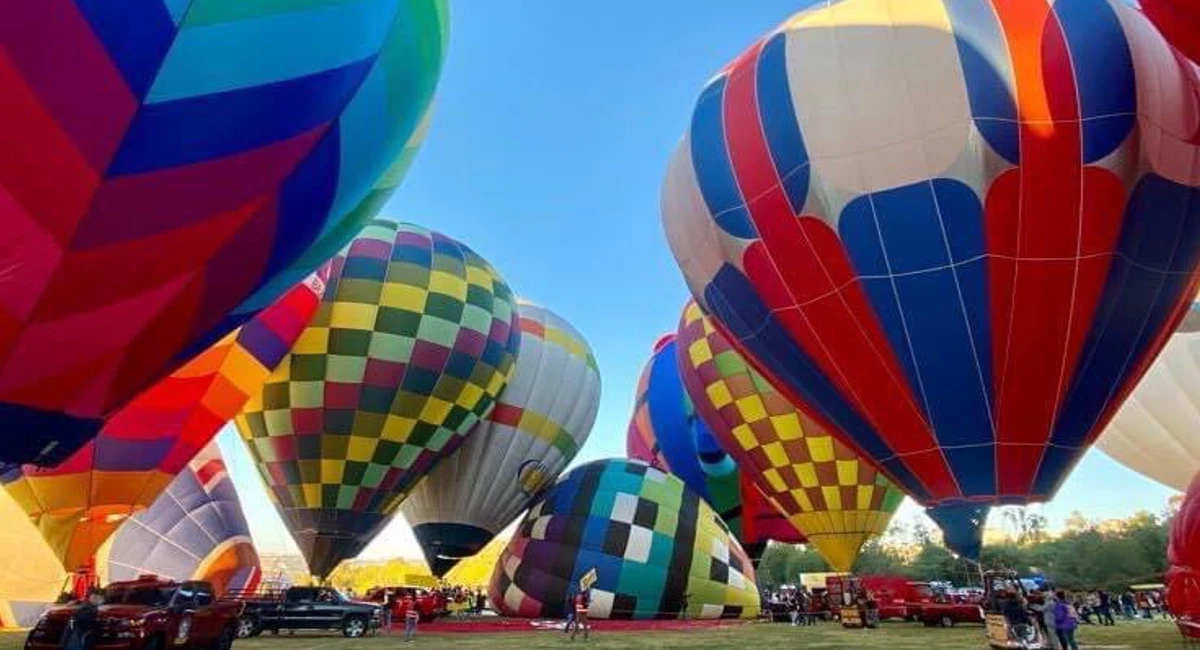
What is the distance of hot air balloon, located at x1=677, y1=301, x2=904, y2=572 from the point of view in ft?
51.1

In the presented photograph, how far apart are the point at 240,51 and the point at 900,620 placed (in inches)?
663

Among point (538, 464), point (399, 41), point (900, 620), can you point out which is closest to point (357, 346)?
point (538, 464)

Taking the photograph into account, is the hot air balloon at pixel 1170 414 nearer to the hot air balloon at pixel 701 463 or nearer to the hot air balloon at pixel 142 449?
the hot air balloon at pixel 701 463

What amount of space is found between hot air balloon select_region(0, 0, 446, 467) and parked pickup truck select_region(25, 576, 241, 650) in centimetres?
218

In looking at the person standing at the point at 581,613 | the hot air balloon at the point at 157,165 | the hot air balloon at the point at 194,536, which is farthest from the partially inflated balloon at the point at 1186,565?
the hot air balloon at the point at 194,536

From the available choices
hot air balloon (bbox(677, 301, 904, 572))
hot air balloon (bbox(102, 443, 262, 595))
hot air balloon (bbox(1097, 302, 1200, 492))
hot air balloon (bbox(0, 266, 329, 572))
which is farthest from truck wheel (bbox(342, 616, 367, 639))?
hot air balloon (bbox(1097, 302, 1200, 492))

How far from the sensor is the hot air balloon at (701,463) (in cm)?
2258

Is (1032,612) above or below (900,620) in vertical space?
above

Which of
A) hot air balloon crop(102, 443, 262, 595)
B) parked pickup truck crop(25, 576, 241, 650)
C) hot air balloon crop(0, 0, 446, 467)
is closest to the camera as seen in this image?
hot air balloon crop(0, 0, 446, 467)

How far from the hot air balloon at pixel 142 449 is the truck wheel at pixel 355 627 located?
11.4 feet

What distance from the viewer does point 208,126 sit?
5.44 metres

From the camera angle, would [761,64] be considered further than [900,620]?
No

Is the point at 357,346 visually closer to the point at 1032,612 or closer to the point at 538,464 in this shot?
the point at 538,464

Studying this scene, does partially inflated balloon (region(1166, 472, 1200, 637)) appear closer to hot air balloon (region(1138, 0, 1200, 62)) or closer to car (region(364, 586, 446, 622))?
hot air balloon (region(1138, 0, 1200, 62))
